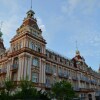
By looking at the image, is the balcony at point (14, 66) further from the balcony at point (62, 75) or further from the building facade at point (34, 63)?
the balcony at point (62, 75)

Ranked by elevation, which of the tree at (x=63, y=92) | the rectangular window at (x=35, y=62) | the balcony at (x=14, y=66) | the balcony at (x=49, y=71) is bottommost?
the tree at (x=63, y=92)

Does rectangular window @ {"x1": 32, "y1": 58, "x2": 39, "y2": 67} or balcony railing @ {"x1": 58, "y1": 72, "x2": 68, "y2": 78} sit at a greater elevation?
rectangular window @ {"x1": 32, "y1": 58, "x2": 39, "y2": 67}

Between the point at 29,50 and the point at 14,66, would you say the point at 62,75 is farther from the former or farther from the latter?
the point at 14,66

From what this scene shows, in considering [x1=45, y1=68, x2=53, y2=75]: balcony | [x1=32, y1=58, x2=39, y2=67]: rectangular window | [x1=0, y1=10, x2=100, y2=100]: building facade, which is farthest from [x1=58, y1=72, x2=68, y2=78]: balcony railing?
[x1=32, y1=58, x2=39, y2=67]: rectangular window

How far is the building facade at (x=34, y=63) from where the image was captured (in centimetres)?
4359

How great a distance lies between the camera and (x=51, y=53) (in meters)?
55.6

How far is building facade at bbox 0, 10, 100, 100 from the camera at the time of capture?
43594 mm

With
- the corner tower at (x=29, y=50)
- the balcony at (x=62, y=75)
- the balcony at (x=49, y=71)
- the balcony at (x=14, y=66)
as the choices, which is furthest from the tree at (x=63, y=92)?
the balcony at (x=62, y=75)

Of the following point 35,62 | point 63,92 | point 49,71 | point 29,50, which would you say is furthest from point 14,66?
point 63,92

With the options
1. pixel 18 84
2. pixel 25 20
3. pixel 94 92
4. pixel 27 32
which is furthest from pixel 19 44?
pixel 94 92

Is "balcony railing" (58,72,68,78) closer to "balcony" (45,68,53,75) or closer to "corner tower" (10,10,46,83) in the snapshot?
"balcony" (45,68,53,75)

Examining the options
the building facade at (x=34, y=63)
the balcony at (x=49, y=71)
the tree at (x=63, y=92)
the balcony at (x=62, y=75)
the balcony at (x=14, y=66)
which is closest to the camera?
the tree at (x=63, y=92)

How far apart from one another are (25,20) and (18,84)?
66.2 feet

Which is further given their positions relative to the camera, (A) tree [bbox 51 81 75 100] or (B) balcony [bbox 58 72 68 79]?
(B) balcony [bbox 58 72 68 79]
